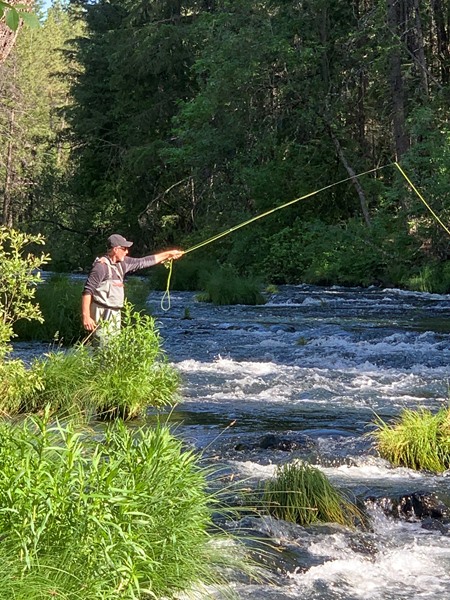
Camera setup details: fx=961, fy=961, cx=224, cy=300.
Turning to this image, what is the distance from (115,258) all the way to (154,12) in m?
32.2

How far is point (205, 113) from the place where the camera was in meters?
33.8

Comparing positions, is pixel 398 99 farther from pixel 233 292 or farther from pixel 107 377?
pixel 107 377

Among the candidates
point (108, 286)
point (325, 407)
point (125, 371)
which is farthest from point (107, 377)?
point (325, 407)

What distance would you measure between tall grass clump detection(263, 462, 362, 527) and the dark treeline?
568 inches

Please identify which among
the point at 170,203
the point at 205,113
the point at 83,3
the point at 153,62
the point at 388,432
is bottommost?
the point at 388,432

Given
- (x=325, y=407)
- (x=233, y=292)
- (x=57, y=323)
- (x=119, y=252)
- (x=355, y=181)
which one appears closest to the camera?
(x=119, y=252)

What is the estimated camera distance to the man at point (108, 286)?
917 cm

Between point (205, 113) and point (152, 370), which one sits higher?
point (205, 113)

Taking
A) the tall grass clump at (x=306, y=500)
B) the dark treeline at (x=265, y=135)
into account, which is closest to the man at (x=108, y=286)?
the tall grass clump at (x=306, y=500)

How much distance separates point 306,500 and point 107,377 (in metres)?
3.28

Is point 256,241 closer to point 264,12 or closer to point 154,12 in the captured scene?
point 264,12

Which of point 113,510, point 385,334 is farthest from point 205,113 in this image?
point 113,510

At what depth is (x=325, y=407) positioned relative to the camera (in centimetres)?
993

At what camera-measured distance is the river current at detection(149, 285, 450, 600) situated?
5312mm
